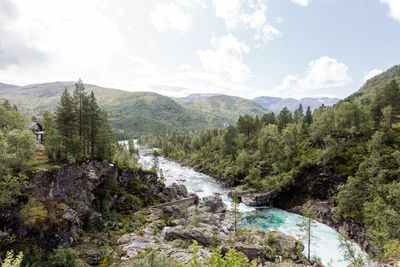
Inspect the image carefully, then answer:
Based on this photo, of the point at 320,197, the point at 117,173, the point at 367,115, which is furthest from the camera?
the point at 367,115

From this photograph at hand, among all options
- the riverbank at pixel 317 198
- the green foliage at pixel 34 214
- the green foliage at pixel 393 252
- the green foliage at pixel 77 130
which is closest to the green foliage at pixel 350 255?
Result: the green foliage at pixel 393 252

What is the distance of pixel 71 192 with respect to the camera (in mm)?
33844

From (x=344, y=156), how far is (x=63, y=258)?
66480mm

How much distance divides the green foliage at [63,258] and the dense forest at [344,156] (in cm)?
3836

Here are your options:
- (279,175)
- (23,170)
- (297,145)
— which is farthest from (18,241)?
(297,145)

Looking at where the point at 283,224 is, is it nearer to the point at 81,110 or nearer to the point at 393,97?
the point at 393,97

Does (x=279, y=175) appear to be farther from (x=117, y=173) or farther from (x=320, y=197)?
(x=117, y=173)

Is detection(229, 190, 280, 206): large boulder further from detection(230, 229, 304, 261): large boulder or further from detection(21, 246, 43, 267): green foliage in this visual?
detection(21, 246, 43, 267): green foliage

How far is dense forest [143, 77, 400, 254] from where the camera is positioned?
37.3 metres

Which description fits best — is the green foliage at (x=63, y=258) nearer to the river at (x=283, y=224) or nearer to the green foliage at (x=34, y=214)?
the green foliage at (x=34, y=214)

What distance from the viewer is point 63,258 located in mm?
25375

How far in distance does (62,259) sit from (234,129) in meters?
Result: 83.5

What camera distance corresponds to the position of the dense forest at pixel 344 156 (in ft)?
122

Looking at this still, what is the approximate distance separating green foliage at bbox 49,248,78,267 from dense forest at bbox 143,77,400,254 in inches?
1510
